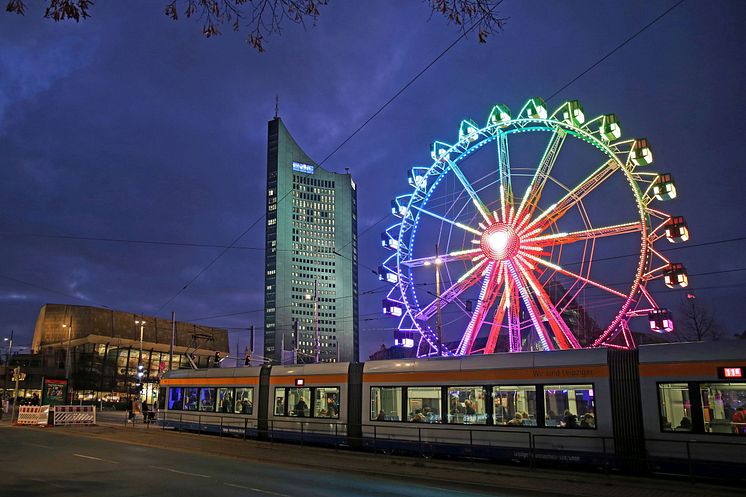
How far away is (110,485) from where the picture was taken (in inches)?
482

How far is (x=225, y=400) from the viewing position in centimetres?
2738

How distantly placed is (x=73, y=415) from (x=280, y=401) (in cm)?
1928

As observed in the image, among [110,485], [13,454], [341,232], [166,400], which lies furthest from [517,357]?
[341,232]

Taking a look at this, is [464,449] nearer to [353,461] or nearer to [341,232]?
[353,461]

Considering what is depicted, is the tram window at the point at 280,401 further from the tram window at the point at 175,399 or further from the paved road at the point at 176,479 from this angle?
the tram window at the point at 175,399

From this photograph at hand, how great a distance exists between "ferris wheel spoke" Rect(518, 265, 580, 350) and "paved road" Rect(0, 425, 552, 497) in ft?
53.2

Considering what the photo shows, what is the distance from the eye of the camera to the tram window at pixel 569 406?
53.0 ft

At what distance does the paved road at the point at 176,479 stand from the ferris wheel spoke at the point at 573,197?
1934 centimetres

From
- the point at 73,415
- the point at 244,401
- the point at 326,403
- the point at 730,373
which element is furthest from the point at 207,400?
the point at 730,373

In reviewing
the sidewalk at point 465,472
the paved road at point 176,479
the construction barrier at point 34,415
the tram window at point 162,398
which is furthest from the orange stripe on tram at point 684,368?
the construction barrier at point 34,415

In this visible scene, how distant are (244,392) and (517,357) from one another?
531 inches

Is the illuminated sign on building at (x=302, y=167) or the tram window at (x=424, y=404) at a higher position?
the illuminated sign on building at (x=302, y=167)

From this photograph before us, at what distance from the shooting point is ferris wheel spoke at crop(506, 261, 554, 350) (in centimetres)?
2969

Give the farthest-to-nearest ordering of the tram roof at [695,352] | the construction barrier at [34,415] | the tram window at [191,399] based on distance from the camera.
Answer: the construction barrier at [34,415] → the tram window at [191,399] → the tram roof at [695,352]
